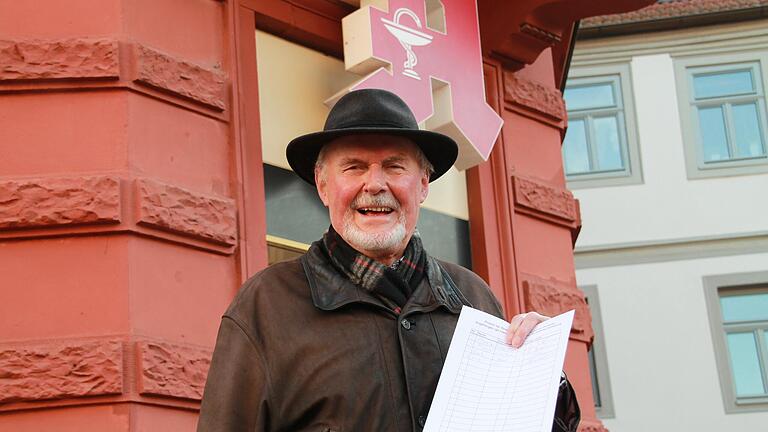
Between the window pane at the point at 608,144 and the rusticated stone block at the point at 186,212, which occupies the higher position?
the window pane at the point at 608,144

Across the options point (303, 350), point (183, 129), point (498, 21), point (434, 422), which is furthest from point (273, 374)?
point (498, 21)

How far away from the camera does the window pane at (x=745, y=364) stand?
1834cm

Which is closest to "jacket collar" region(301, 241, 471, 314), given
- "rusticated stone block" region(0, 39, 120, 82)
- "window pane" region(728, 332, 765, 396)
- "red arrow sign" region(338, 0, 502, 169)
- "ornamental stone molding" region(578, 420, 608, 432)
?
"rusticated stone block" region(0, 39, 120, 82)

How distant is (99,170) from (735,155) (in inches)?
599

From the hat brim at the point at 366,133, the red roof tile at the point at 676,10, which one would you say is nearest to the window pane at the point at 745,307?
the red roof tile at the point at 676,10

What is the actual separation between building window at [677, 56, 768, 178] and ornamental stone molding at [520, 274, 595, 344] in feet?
38.3

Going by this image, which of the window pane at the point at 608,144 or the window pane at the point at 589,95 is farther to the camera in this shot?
the window pane at the point at 589,95

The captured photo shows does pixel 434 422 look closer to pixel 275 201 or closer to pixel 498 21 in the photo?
pixel 275 201

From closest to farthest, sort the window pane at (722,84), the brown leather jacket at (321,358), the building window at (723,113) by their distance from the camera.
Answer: the brown leather jacket at (321,358) → the building window at (723,113) → the window pane at (722,84)

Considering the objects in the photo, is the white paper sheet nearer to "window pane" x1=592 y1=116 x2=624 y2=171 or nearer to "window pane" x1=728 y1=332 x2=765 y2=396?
"window pane" x1=728 y1=332 x2=765 y2=396

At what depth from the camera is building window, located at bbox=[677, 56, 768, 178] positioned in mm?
19500

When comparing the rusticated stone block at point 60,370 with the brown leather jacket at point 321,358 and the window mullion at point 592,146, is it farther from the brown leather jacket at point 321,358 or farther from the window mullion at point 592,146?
the window mullion at point 592,146

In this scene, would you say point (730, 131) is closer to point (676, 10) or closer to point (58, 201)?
point (676, 10)

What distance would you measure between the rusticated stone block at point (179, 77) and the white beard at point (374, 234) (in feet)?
9.08
